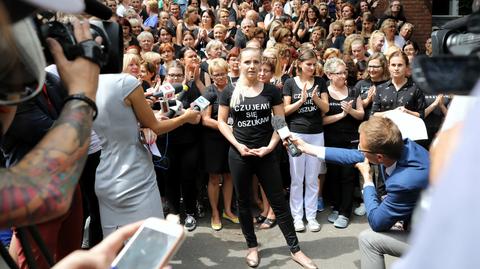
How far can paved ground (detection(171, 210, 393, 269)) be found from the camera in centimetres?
406

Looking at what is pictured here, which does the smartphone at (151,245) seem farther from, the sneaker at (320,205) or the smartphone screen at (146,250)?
the sneaker at (320,205)

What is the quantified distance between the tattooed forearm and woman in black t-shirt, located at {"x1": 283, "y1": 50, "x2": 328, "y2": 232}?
3.61 m

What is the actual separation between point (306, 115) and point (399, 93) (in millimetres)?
921

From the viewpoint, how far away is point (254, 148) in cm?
396

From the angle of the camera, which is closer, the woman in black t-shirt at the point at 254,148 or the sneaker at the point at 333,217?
the woman in black t-shirt at the point at 254,148

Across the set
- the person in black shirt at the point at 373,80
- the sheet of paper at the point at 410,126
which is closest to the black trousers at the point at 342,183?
the person in black shirt at the point at 373,80

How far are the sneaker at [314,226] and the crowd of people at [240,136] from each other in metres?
0.01

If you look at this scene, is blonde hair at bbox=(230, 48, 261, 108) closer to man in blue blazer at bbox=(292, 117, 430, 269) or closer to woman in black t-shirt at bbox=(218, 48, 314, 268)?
woman in black t-shirt at bbox=(218, 48, 314, 268)

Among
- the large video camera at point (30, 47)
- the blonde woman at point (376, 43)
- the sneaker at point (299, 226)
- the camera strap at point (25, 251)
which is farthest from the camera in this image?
the blonde woman at point (376, 43)

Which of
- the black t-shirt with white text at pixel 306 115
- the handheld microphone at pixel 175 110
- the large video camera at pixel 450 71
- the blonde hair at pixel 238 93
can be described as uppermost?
the large video camera at pixel 450 71

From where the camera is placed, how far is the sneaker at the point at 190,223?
4691 mm

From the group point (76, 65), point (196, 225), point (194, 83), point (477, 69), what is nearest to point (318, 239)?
point (196, 225)

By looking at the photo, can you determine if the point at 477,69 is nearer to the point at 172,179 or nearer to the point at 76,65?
the point at 76,65

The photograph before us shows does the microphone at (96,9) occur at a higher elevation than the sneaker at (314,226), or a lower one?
higher
